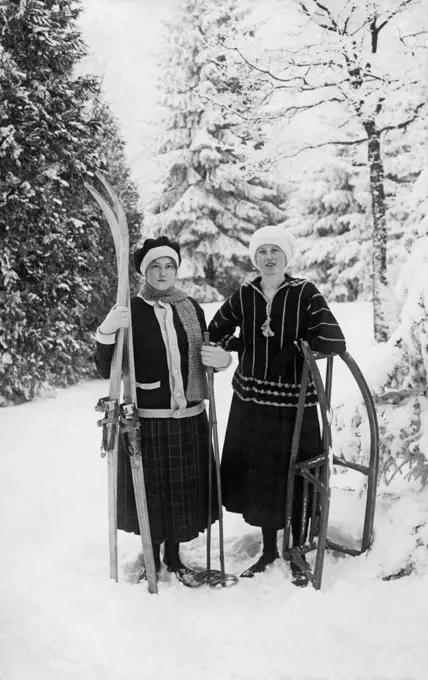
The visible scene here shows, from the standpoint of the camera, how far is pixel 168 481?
9.35ft

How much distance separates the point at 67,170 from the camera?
6797 mm

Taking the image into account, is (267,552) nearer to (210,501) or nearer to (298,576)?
(298,576)

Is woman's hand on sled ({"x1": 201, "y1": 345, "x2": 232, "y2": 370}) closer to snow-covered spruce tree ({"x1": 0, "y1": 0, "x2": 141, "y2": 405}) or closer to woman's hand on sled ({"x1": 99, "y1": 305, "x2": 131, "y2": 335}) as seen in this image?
woman's hand on sled ({"x1": 99, "y1": 305, "x2": 131, "y2": 335})

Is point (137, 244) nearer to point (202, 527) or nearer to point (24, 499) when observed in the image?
point (24, 499)

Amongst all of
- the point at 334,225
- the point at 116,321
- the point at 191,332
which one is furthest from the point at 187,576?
the point at 334,225

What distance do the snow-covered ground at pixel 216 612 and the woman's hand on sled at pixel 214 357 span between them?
1122 mm

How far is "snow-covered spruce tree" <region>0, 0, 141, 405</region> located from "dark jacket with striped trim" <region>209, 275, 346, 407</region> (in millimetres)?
4436

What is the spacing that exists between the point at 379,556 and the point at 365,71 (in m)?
6.05

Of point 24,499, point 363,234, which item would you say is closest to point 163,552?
point 24,499

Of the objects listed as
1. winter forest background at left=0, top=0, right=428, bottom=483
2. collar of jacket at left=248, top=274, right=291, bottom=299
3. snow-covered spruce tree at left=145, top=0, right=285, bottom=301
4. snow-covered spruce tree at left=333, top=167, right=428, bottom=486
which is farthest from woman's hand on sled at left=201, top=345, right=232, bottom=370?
snow-covered spruce tree at left=145, top=0, right=285, bottom=301

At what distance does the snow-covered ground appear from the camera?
214 centimetres

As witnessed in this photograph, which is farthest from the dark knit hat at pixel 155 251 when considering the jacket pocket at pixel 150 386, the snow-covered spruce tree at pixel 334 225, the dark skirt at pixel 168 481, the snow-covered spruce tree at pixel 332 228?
the snow-covered spruce tree at pixel 332 228

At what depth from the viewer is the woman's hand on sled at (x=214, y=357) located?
2820 mm

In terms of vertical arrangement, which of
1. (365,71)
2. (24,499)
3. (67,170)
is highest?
(365,71)
